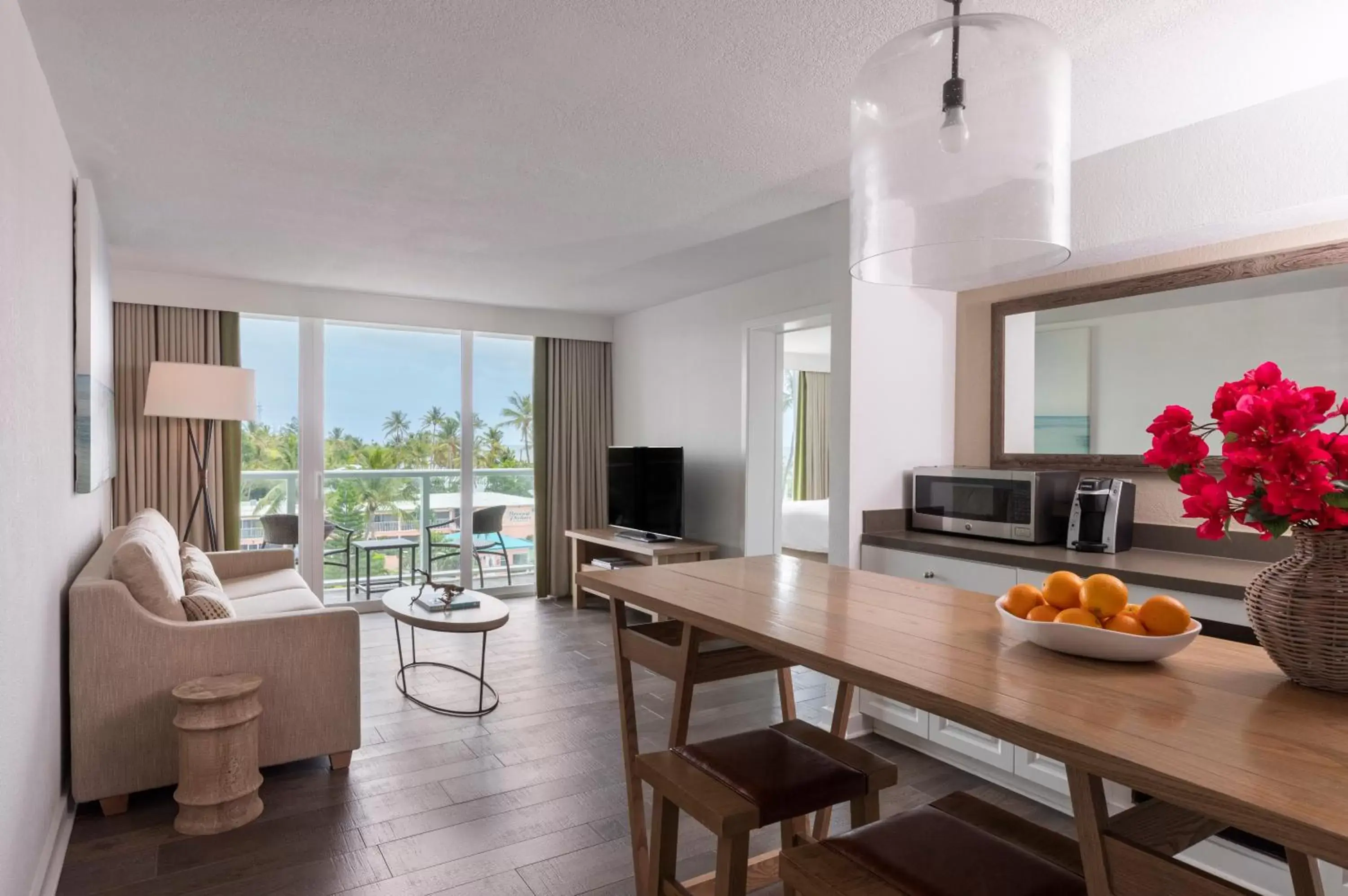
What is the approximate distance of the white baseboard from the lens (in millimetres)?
2119

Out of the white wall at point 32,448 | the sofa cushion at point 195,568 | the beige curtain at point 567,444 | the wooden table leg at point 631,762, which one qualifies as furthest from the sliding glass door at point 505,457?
the wooden table leg at point 631,762

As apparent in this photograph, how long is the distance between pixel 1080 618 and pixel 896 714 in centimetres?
213

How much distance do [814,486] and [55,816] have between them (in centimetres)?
726

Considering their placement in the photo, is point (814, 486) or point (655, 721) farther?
point (814, 486)

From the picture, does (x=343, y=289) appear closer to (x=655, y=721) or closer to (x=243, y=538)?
(x=243, y=538)

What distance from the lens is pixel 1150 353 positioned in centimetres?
300

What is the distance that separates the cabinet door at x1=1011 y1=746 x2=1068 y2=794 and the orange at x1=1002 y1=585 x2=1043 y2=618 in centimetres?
149

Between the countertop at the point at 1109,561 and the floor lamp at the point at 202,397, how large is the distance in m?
3.79

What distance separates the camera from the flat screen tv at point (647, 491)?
5570mm

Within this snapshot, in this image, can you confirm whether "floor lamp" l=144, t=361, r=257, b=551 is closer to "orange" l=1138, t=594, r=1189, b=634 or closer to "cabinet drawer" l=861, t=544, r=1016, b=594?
"cabinet drawer" l=861, t=544, r=1016, b=594

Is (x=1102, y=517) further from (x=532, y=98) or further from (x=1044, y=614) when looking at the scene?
(x=532, y=98)

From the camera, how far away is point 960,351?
3.67 meters

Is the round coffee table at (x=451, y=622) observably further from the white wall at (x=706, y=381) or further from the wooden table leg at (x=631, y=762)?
the white wall at (x=706, y=381)

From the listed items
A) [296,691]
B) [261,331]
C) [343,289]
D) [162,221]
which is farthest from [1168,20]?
[261,331]
